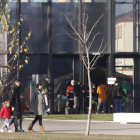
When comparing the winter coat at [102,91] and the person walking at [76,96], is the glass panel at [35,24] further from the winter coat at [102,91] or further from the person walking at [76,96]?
the winter coat at [102,91]

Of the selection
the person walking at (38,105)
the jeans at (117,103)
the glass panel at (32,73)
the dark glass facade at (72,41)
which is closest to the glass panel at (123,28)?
the dark glass facade at (72,41)

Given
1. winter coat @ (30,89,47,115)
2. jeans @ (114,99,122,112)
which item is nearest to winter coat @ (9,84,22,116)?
winter coat @ (30,89,47,115)

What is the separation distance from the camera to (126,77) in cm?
2259

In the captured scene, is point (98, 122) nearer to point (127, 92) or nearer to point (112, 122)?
point (112, 122)

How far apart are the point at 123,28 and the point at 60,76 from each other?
13.7ft

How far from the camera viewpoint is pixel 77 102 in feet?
70.5

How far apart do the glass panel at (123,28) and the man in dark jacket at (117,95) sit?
83.8 inches

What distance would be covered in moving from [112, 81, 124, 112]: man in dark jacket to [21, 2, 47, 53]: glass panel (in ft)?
13.6

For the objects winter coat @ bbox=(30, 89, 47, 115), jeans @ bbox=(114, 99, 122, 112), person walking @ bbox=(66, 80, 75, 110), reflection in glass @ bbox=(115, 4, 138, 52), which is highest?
reflection in glass @ bbox=(115, 4, 138, 52)

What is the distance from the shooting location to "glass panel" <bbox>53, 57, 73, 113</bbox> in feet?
72.6

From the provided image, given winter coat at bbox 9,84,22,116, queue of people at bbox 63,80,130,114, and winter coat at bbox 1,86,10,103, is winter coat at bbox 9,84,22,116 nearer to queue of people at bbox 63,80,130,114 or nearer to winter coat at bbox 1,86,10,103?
winter coat at bbox 1,86,10,103

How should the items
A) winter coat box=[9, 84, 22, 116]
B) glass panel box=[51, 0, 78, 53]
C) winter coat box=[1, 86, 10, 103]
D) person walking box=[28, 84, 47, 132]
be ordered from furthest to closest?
glass panel box=[51, 0, 78, 53] < winter coat box=[1, 86, 10, 103] < person walking box=[28, 84, 47, 132] < winter coat box=[9, 84, 22, 116]

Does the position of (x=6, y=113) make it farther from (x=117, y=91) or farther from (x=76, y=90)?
(x=117, y=91)

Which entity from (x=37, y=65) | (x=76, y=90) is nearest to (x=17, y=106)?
(x=76, y=90)
